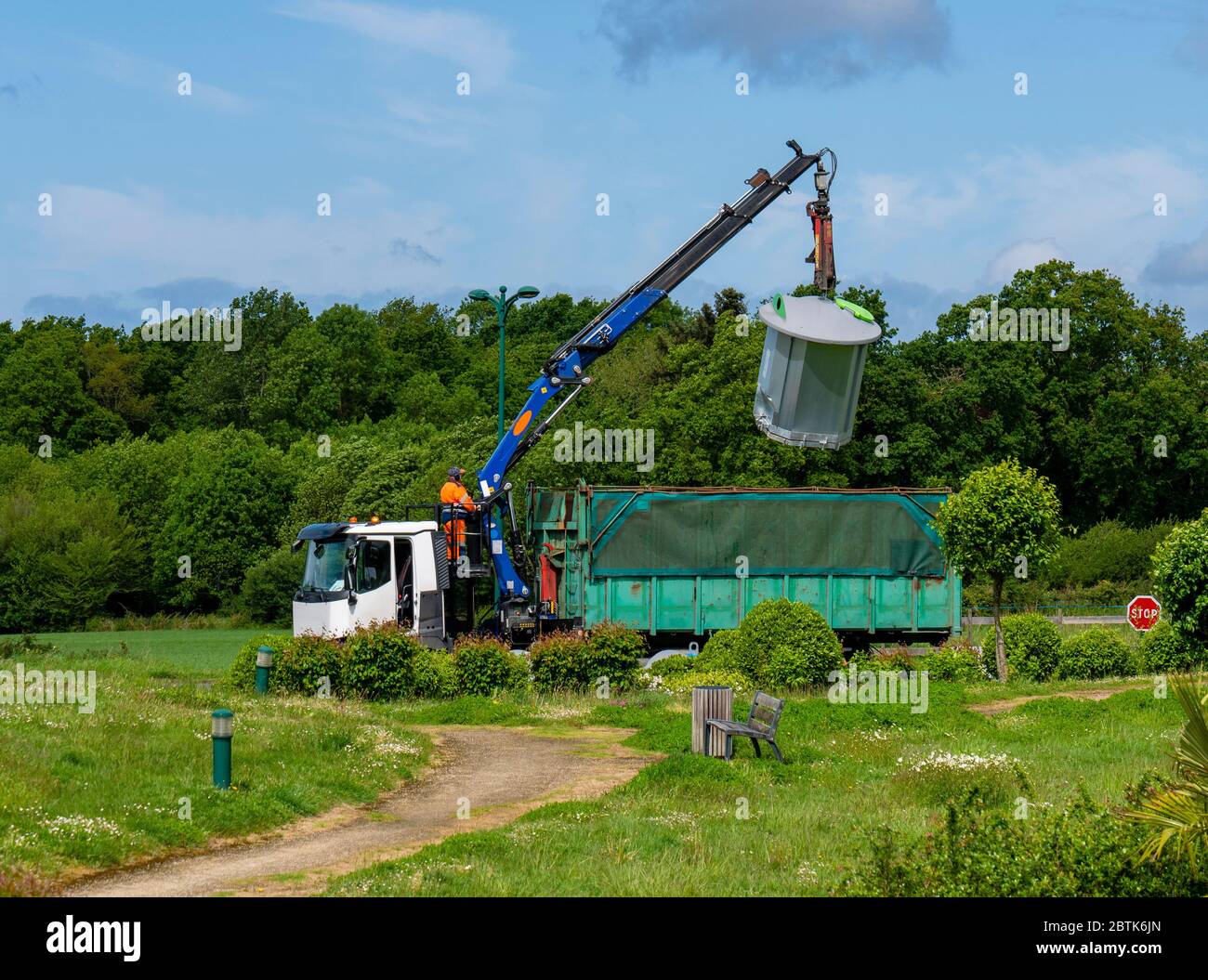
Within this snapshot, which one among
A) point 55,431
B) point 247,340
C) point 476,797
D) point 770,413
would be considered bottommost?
point 476,797

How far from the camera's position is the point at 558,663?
910 inches

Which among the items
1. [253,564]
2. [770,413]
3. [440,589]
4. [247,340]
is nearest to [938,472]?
[253,564]

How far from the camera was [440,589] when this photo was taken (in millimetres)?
24922

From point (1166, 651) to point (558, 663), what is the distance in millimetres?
12064

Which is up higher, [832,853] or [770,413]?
[770,413]

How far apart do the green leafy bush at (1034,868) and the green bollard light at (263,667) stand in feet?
45.2

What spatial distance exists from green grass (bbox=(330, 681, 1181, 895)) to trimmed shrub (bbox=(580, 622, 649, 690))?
1295 millimetres

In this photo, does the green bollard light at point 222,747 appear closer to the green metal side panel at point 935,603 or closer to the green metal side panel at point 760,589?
the green metal side panel at point 760,589

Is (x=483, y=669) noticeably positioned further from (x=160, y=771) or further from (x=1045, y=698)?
(x=160, y=771)

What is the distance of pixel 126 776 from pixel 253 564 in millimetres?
45871

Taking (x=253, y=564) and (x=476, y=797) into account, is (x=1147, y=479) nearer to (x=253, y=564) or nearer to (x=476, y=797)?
(x=253, y=564)

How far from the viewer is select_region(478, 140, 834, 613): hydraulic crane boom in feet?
85.0

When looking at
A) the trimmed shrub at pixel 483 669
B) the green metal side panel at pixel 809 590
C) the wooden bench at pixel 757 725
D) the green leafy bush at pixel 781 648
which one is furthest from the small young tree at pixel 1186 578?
the trimmed shrub at pixel 483 669

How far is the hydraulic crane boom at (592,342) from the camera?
25906 millimetres
